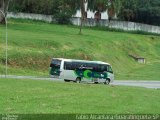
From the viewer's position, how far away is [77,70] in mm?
53688

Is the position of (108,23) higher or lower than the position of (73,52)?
higher

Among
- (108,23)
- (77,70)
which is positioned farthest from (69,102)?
(108,23)

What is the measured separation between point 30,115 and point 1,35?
51.1 m

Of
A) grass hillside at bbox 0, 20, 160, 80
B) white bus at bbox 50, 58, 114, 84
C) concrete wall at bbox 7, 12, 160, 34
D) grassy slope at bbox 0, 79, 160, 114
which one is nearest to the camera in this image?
grassy slope at bbox 0, 79, 160, 114

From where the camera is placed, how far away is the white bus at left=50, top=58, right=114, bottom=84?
53625 mm

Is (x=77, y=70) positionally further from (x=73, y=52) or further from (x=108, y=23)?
(x=108, y=23)

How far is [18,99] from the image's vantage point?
23.6 metres

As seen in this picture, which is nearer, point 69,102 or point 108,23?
point 69,102

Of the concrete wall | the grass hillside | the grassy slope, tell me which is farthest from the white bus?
the concrete wall

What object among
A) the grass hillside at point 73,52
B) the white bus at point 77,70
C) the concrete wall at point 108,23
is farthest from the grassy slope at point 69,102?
the concrete wall at point 108,23

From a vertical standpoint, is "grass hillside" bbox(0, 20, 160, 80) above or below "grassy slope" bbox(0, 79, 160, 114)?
below

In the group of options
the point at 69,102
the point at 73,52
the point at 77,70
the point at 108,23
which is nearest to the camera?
the point at 69,102

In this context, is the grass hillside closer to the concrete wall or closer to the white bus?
the white bus

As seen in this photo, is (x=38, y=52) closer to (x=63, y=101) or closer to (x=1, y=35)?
(x=1, y=35)
